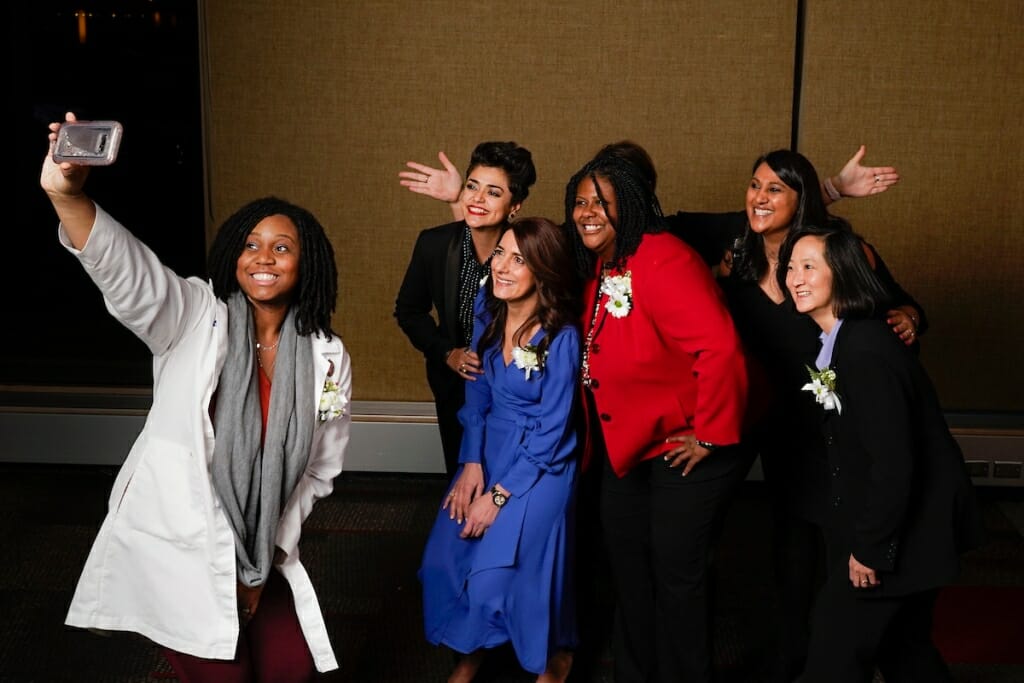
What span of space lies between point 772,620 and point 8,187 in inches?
247

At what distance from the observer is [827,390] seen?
2.76 meters

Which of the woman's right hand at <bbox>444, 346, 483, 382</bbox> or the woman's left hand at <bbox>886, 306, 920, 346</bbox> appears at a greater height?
the woman's left hand at <bbox>886, 306, 920, 346</bbox>

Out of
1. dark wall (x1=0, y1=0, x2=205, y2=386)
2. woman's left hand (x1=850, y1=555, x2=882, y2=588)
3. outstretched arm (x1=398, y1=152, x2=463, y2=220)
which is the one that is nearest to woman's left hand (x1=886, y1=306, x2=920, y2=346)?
woman's left hand (x1=850, y1=555, x2=882, y2=588)

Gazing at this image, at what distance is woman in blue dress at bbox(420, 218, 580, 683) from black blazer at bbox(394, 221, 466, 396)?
44 cm

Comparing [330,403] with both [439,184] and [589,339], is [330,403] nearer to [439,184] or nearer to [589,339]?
[589,339]

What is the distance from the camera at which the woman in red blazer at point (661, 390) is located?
9.89 ft

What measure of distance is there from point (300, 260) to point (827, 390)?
1297mm

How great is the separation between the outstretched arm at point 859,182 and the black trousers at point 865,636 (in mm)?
1577

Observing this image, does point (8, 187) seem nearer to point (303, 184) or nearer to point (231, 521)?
point (303, 184)

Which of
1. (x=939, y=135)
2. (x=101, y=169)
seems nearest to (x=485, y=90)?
(x=939, y=135)

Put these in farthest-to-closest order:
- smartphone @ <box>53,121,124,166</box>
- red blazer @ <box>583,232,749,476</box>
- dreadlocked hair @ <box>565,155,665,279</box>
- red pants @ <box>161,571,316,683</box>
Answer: dreadlocked hair @ <box>565,155,665,279</box> → red blazer @ <box>583,232,749,476</box> → red pants @ <box>161,571,316,683</box> → smartphone @ <box>53,121,124,166</box>

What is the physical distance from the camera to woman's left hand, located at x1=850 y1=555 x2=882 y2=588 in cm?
260

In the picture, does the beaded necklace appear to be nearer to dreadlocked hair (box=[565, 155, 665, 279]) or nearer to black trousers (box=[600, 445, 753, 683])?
dreadlocked hair (box=[565, 155, 665, 279])

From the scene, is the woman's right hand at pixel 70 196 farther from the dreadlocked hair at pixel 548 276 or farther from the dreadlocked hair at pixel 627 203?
the dreadlocked hair at pixel 627 203
